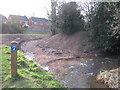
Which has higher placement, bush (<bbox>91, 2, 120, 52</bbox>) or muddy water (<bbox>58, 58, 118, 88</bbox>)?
bush (<bbox>91, 2, 120, 52</bbox>)

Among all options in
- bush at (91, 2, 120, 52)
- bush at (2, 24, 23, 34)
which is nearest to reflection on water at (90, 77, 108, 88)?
bush at (91, 2, 120, 52)

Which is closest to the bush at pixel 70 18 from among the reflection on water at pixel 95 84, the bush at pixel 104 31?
the bush at pixel 104 31

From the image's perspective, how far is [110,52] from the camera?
1154 centimetres

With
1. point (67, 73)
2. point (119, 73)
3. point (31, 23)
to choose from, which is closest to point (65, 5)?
point (67, 73)

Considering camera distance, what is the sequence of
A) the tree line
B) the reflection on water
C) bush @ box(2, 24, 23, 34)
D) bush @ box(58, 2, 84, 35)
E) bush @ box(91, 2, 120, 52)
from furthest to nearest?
bush @ box(2, 24, 23, 34) < bush @ box(58, 2, 84, 35) < bush @ box(91, 2, 120, 52) < the tree line < the reflection on water

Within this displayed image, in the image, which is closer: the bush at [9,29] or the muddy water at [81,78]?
the muddy water at [81,78]

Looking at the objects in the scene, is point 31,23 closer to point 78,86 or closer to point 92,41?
point 92,41

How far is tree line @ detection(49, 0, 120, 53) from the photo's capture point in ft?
34.5

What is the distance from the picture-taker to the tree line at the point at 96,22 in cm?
1051

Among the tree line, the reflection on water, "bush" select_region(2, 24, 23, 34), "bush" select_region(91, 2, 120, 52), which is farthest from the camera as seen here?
"bush" select_region(2, 24, 23, 34)

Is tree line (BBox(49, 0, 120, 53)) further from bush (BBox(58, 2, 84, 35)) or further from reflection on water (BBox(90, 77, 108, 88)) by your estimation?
reflection on water (BBox(90, 77, 108, 88))

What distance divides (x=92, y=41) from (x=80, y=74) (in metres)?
6.18

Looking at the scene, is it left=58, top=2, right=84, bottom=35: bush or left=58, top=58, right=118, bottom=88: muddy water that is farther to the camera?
left=58, top=2, right=84, bottom=35: bush

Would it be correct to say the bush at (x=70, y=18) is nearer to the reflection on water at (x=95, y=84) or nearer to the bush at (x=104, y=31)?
the bush at (x=104, y=31)
